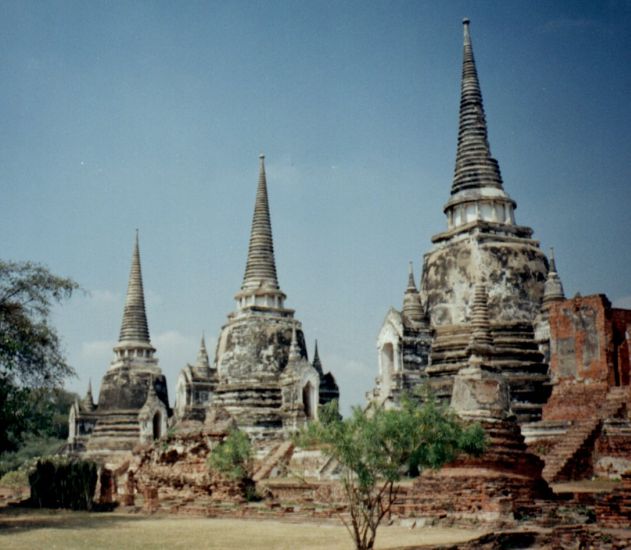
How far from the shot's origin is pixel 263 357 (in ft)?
124

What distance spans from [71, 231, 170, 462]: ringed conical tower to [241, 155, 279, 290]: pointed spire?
28.0 ft

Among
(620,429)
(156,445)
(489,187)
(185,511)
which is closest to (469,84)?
(489,187)

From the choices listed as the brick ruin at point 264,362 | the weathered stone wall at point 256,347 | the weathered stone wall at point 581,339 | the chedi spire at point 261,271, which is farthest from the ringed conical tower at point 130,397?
the weathered stone wall at point 581,339

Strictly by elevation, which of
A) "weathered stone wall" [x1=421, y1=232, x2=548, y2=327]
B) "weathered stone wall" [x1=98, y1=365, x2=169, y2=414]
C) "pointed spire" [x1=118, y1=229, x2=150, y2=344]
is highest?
"pointed spire" [x1=118, y1=229, x2=150, y2=344]

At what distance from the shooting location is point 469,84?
35.2 m

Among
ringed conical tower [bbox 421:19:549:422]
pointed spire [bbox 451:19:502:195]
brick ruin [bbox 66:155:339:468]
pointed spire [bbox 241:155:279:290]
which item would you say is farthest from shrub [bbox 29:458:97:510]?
pointed spire [bbox 451:19:502:195]

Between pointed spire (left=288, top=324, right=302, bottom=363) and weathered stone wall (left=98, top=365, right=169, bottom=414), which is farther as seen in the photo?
weathered stone wall (left=98, top=365, right=169, bottom=414)

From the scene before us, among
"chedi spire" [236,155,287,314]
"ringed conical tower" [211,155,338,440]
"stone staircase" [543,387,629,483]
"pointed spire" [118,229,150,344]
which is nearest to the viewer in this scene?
"stone staircase" [543,387,629,483]

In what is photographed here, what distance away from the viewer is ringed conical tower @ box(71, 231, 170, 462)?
42625 millimetres

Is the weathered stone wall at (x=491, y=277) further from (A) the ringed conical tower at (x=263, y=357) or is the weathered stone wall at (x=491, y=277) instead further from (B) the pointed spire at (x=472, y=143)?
(A) the ringed conical tower at (x=263, y=357)

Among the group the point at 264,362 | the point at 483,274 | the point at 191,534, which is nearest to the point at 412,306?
the point at 483,274

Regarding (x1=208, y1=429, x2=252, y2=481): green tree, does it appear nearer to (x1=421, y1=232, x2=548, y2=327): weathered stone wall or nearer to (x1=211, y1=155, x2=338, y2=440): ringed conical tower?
(x1=421, y1=232, x2=548, y2=327): weathered stone wall

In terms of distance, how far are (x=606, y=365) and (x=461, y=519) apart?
11.2 meters

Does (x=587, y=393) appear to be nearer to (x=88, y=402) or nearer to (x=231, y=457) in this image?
(x=231, y=457)
